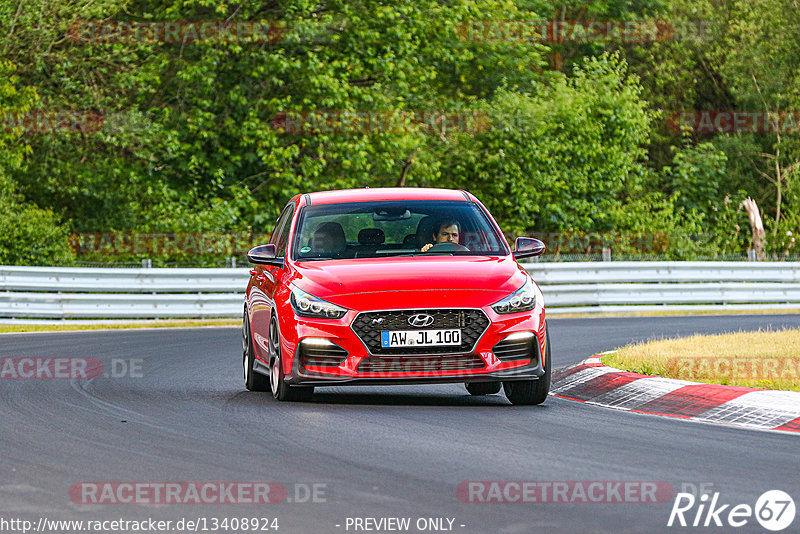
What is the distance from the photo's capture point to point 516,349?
34.5 feet

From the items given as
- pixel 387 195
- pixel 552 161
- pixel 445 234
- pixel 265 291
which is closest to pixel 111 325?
pixel 265 291

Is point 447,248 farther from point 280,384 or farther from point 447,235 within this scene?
point 280,384

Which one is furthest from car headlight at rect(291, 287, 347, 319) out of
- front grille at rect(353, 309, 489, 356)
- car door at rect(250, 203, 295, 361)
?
car door at rect(250, 203, 295, 361)

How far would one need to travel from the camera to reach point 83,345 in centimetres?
1927

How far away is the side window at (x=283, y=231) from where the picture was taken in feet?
40.0

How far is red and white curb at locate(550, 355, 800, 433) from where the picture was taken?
31.4 feet

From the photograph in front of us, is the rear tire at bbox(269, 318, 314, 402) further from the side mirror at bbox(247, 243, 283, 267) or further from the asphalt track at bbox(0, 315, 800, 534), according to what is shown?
the side mirror at bbox(247, 243, 283, 267)

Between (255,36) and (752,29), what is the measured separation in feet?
85.0

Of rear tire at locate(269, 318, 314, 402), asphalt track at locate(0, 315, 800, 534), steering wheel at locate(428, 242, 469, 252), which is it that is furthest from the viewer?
steering wheel at locate(428, 242, 469, 252)

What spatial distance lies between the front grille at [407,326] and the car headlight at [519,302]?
223mm

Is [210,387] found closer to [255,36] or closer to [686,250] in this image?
[255,36]

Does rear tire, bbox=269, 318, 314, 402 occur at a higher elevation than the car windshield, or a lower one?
lower

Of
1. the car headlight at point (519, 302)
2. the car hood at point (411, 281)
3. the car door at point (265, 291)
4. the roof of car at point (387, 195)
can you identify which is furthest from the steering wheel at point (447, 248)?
the car door at point (265, 291)

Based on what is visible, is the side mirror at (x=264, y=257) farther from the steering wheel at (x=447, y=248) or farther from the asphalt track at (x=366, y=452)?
the steering wheel at (x=447, y=248)
